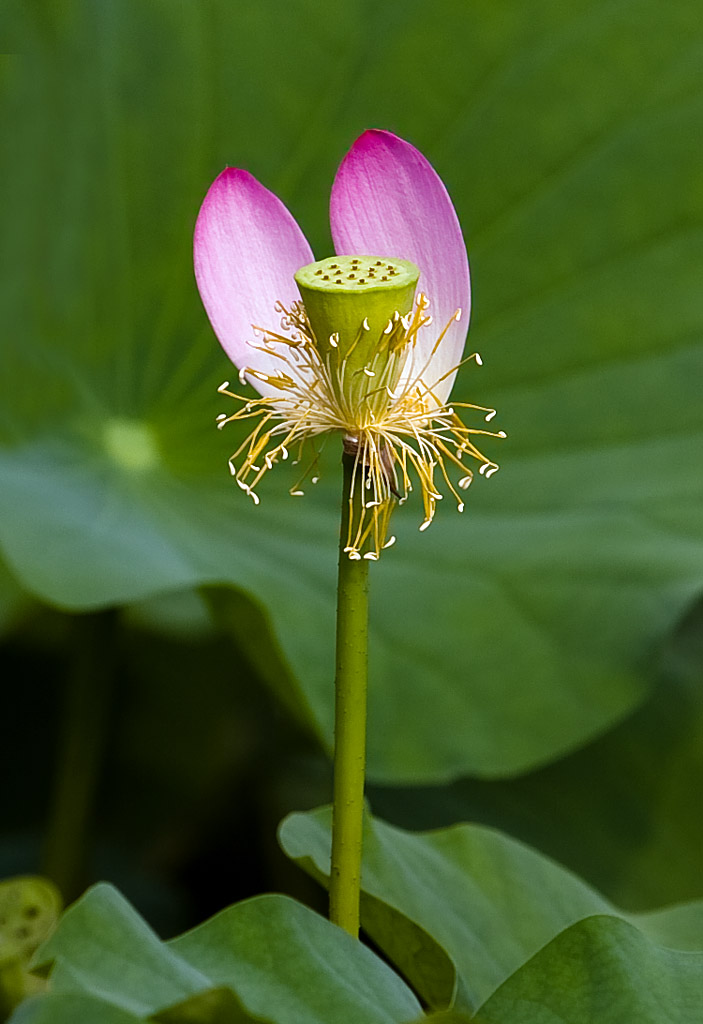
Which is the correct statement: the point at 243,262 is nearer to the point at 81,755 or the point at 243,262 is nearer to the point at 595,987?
the point at 595,987

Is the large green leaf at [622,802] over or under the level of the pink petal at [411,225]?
under

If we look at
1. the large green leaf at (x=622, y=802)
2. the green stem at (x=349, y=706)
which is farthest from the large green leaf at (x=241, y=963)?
the large green leaf at (x=622, y=802)

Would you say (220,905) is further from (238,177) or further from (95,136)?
(238,177)

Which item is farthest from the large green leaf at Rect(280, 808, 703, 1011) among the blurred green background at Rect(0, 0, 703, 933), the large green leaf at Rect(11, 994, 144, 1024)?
the blurred green background at Rect(0, 0, 703, 933)

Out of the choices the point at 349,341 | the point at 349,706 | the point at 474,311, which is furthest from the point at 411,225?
the point at 474,311

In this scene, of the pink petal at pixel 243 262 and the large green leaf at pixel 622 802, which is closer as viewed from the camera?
the pink petal at pixel 243 262

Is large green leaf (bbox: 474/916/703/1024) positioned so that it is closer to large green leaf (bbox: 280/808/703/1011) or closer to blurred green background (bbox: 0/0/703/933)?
large green leaf (bbox: 280/808/703/1011)

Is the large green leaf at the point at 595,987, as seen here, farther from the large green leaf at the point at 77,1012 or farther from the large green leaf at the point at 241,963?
the large green leaf at the point at 77,1012

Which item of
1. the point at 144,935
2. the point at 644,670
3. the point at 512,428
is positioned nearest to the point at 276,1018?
the point at 144,935
